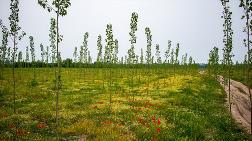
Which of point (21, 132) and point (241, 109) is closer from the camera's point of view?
point (21, 132)

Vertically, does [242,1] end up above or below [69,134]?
above

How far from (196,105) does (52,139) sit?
A: 21.6m

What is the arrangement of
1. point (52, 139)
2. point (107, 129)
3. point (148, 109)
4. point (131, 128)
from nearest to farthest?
point (52, 139)
point (107, 129)
point (131, 128)
point (148, 109)

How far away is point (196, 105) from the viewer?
35.2 meters

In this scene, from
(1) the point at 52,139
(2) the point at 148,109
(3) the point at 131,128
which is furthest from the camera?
(2) the point at 148,109

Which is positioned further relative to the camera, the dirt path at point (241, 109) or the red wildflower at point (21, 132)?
the dirt path at point (241, 109)

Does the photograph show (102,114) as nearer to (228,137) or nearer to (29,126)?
(29,126)

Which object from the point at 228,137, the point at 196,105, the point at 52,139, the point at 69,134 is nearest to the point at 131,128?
the point at 69,134

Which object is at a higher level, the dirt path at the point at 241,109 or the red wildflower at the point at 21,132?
the red wildflower at the point at 21,132

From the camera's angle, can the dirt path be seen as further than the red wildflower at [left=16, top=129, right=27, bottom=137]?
Yes

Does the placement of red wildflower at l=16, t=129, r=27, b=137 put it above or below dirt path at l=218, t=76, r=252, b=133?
above

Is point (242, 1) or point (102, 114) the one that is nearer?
point (242, 1)

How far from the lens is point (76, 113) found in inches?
1097

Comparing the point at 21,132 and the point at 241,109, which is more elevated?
the point at 21,132
